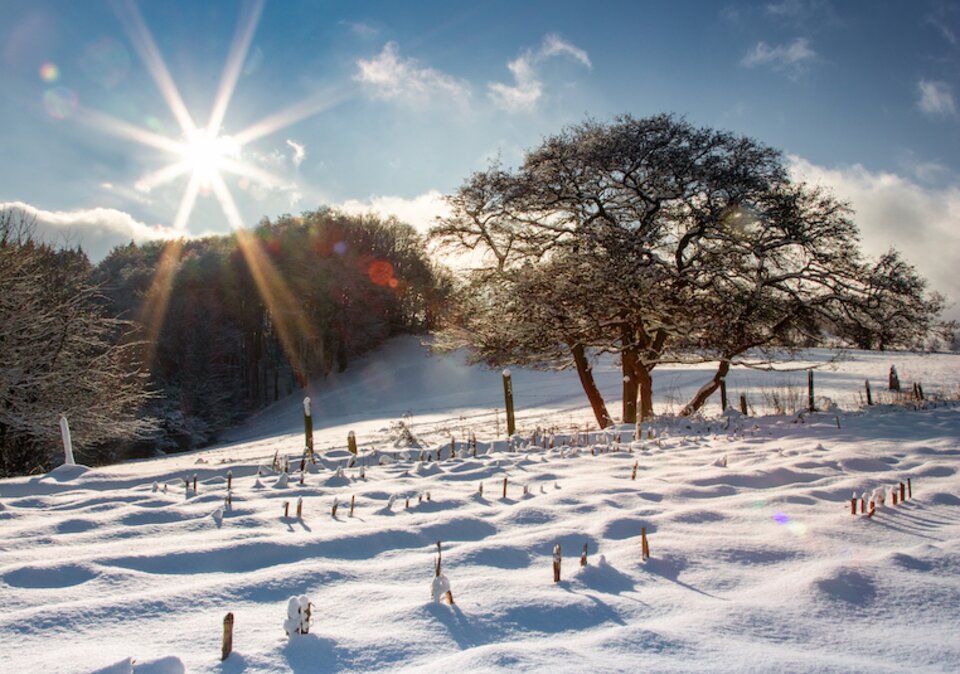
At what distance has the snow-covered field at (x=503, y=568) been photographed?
2207 mm

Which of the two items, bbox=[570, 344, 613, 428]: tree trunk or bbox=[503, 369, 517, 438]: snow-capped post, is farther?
bbox=[570, 344, 613, 428]: tree trunk

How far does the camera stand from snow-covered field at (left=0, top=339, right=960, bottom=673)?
221 centimetres

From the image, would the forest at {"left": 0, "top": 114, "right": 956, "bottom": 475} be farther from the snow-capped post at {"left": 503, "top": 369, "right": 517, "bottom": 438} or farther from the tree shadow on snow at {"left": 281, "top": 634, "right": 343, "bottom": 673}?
the tree shadow on snow at {"left": 281, "top": 634, "right": 343, "bottom": 673}

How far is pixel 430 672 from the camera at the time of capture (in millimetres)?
2020

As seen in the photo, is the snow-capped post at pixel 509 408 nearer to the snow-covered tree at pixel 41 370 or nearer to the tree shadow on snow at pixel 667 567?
the tree shadow on snow at pixel 667 567

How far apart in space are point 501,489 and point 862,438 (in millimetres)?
5230

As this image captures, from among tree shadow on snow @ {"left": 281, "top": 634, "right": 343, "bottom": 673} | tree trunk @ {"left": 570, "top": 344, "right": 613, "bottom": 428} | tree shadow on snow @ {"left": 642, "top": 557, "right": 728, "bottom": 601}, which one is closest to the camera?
tree shadow on snow @ {"left": 281, "top": 634, "right": 343, "bottom": 673}

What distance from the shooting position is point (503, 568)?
322 centimetres

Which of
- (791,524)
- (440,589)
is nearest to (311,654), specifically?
(440,589)

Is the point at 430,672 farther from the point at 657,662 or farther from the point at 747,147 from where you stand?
the point at 747,147

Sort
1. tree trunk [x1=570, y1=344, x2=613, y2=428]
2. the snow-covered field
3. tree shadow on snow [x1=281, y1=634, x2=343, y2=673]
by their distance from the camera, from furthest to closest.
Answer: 1. tree trunk [x1=570, y1=344, x2=613, y2=428]
2. the snow-covered field
3. tree shadow on snow [x1=281, y1=634, x2=343, y2=673]

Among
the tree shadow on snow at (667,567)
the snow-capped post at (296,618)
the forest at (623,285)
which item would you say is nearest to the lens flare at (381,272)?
the forest at (623,285)

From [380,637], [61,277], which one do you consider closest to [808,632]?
[380,637]

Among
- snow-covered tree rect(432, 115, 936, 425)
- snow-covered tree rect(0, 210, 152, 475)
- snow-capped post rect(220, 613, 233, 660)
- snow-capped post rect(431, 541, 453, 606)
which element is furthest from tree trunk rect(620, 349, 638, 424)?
snow-covered tree rect(0, 210, 152, 475)
